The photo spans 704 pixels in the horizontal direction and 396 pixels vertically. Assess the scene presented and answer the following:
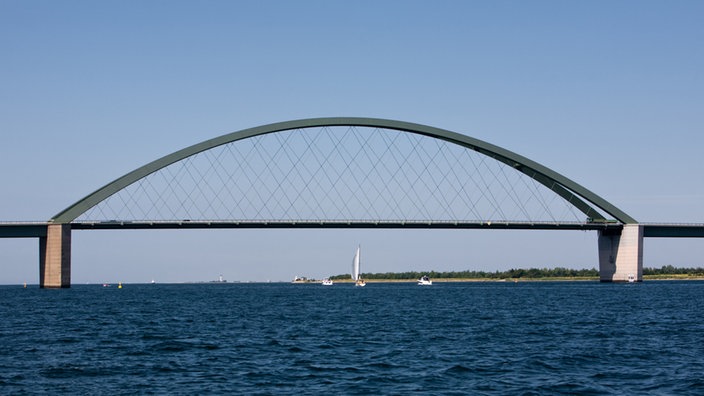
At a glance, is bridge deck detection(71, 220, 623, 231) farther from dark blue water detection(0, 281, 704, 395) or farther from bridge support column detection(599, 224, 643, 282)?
dark blue water detection(0, 281, 704, 395)

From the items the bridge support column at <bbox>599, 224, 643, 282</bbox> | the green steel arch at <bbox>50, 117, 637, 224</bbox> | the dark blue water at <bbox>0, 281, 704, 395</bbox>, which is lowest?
the dark blue water at <bbox>0, 281, 704, 395</bbox>

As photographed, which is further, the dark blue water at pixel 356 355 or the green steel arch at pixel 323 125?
the green steel arch at pixel 323 125

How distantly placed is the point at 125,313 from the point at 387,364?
3167 centimetres

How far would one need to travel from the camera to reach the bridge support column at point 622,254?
113750 millimetres

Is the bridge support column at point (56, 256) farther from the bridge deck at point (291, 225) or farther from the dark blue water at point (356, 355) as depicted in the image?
the dark blue water at point (356, 355)

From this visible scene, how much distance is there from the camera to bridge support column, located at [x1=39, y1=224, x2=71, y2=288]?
96688 mm

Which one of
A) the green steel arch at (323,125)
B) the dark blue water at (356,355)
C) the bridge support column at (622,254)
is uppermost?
the green steel arch at (323,125)

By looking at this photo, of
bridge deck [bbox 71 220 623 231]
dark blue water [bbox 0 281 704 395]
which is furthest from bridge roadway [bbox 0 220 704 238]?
dark blue water [bbox 0 281 704 395]

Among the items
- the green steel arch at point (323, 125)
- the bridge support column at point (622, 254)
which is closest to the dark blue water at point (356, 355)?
the green steel arch at point (323, 125)

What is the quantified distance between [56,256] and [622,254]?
74.3m

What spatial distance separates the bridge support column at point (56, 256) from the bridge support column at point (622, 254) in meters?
71.4

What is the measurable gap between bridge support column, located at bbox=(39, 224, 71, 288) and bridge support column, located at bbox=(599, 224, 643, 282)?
2813 inches

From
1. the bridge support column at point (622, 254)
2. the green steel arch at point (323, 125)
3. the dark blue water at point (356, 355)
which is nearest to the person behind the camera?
the dark blue water at point (356, 355)

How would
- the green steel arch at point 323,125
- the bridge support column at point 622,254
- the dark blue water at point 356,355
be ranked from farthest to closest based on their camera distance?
the bridge support column at point 622,254 → the green steel arch at point 323,125 → the dark blue water at point 356,355
